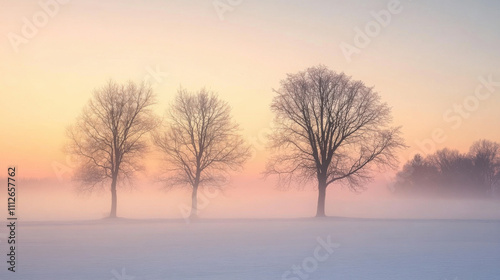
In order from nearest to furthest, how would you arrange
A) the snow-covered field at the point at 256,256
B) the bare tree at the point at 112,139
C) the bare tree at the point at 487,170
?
the snow-covered field at the point at 256,256 → the bare tree at the point at 112,139 → the bare tree at the point at 487,170

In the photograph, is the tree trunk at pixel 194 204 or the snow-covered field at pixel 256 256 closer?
the snow-covered field at pixel 256 256

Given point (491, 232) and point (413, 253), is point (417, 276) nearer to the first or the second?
point (413, 253)

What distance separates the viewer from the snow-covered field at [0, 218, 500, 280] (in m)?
15.5

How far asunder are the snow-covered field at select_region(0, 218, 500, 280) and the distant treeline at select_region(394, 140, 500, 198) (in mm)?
97962

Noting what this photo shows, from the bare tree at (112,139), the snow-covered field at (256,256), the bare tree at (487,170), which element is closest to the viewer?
the snow-covered field at (256,256)

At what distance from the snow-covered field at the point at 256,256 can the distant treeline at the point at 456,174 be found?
98.0 metres

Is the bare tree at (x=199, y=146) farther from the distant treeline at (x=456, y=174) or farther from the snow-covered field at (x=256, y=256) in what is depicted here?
the distant treeline at (x=456, y=174)

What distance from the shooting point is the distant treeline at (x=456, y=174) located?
117500 millimetres

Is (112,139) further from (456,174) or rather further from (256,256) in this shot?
(456,174)

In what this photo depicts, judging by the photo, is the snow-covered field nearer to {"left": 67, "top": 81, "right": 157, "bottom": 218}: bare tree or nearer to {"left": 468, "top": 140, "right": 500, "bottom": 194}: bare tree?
{"left": 67, "top": 81, "right": 157, "bottom": 218}: bare tree

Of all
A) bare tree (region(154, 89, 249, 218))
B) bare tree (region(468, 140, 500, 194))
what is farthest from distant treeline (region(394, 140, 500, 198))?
bare tree (region(154, 89, 249, 218))

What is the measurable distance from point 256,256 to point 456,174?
116045 mm

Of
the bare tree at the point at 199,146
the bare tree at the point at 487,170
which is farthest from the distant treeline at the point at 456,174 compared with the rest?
the bare tree at the point at 199,146

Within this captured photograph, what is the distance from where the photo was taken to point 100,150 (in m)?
43.7
